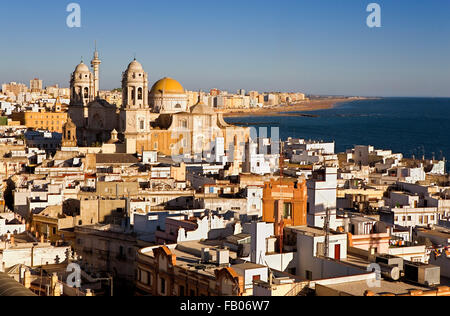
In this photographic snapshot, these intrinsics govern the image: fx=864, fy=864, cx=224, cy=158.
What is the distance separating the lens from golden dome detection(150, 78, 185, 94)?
57.4 meters

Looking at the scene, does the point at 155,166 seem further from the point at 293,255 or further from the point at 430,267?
the point at 430,267

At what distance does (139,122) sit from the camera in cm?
4941

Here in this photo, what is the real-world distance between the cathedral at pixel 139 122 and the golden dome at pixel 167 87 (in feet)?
4.30

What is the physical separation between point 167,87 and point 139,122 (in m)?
8.80

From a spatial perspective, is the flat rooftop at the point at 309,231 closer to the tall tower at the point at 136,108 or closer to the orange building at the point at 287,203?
the orange building at the point at 287,203

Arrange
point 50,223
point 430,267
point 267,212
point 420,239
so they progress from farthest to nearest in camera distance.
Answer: point 50,223 < point 420,239 < point 267,212 < point 430,267

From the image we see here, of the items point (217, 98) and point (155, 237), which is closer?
point (155, 237)

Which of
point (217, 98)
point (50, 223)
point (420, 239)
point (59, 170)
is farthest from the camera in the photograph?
point (217, 98)

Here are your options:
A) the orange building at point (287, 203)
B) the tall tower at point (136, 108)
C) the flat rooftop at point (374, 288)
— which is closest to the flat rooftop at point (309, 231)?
the orange building at point (287, 203)

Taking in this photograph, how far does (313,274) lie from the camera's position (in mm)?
15258

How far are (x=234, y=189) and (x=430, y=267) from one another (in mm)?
14868

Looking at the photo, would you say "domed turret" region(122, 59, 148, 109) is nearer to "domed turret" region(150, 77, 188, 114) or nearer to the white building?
"domed turret" region(150, 77, 188, 114)

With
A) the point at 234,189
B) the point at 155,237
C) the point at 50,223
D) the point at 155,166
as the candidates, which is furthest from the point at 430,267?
the point at 155,166

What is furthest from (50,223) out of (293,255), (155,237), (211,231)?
(293,255)
